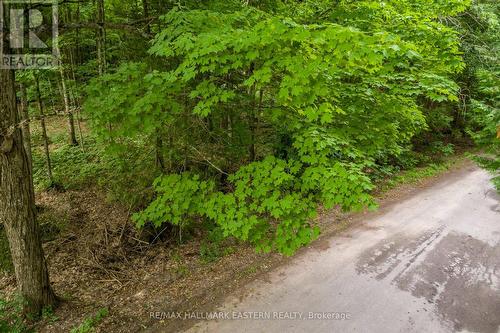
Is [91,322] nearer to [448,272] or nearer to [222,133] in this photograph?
[222,133]

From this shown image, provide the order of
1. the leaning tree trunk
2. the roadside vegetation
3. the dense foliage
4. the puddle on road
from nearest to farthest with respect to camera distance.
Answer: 1. the dense foliage
2. the roadside vegetation
3. the leaning tree trunk
4. the puddle on road

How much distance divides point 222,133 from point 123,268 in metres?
3.79

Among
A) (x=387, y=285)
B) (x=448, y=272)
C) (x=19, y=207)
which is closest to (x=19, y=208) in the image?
(x=19, y=207)

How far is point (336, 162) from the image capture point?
447 centimetres

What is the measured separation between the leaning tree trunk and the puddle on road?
6.35 meters

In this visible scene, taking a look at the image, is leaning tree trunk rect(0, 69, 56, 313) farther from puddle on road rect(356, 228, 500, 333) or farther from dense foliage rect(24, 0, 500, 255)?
puddle on road rect(356, 228, 500, 333)

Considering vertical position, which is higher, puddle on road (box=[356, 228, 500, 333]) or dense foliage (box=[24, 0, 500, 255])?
dense foliage (box=[24, 0, 500, 255])

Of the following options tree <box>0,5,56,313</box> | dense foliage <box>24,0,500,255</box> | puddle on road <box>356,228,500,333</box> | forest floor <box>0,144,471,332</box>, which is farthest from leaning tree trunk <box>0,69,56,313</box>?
puddle on road <box>356,228,500,333</box>

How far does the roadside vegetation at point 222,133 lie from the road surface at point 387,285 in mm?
872

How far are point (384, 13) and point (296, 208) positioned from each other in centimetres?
419

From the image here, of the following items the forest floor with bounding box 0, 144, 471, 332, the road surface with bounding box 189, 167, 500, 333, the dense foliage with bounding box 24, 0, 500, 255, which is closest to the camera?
the dense foliage with bounding box 24, 0, 500, 255

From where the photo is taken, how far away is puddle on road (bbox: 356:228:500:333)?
236 inches

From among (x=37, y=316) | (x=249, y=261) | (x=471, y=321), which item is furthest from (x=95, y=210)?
(x=471, y=321)

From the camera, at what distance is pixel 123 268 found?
721 cm
